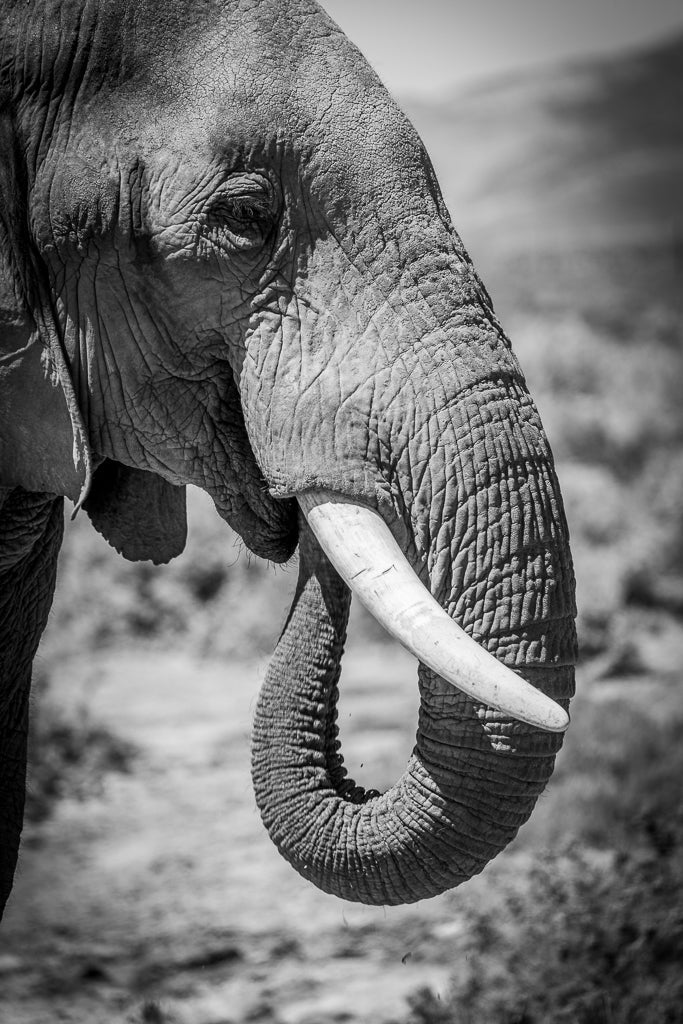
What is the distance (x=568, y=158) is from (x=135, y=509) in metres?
78.9

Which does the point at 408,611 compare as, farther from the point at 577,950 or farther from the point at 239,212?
the point at 577,950

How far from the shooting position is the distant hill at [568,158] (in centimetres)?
5750

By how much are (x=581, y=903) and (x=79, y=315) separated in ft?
12.3

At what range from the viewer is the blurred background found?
17.6ft

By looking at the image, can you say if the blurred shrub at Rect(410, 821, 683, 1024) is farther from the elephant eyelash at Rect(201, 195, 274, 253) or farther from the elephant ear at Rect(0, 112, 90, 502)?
the elephant eyelash at Rect(201, 195, 274, 253)

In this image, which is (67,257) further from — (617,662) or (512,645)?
(617,662)

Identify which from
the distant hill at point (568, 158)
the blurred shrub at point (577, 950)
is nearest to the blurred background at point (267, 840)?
the blurred shrub at point (577, 950)

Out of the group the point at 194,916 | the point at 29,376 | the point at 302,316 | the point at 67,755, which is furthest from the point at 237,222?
the point at 67,755

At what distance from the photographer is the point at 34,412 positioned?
9.73ft

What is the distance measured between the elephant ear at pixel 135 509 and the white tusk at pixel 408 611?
2.90 feet

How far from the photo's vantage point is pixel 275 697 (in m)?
3.13

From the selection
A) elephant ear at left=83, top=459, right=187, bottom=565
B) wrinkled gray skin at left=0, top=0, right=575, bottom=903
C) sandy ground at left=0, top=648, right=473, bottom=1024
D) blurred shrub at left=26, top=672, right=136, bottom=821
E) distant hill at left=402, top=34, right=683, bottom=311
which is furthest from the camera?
distant hill at left=402, top=34, right=683, bottom=311

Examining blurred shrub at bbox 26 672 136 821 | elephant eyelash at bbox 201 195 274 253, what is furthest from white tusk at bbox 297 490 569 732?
blurred shrub at bbox 26 672 136 821

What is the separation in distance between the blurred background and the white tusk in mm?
704
